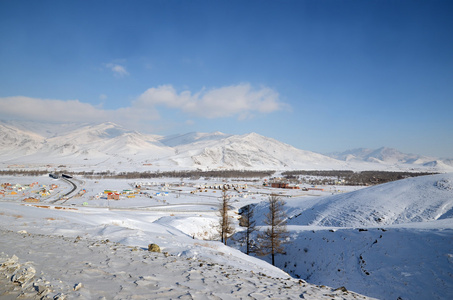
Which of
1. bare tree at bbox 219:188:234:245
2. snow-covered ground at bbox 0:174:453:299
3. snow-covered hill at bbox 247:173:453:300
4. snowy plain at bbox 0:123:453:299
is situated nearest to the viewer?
snowy plain at bbox 0:123:453:299

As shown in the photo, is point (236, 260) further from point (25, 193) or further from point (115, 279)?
point (25, 193)

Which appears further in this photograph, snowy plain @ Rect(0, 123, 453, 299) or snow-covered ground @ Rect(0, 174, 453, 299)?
snow-covered ground @ Rect(0, 174, 453, 299)

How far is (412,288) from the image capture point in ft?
44.1

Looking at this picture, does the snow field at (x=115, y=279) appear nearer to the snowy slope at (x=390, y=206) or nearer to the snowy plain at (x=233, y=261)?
the snowy plain at (x=233, y=261)

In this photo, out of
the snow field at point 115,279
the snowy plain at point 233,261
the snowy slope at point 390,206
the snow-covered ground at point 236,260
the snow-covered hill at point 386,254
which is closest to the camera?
the snow field at point 115,279

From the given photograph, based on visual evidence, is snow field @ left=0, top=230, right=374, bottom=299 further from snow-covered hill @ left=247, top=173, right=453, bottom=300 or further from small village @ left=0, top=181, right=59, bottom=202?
small village @ left=0, top=181, right=59, bottom=202

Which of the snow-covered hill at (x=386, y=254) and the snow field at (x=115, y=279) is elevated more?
the snow field at (x=115, y=279)

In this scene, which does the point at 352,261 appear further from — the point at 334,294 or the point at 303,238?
the point at 334,294

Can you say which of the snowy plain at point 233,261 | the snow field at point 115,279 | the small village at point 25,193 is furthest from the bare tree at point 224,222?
the small village at point 25,193

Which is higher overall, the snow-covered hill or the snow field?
the snow field

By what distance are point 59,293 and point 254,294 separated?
4.67 m

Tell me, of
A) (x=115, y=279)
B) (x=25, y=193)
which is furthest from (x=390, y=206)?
(x=25, y=193)

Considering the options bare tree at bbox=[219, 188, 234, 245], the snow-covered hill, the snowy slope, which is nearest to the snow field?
the snow-covered hill

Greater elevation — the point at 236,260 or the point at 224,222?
the point at 236,260
